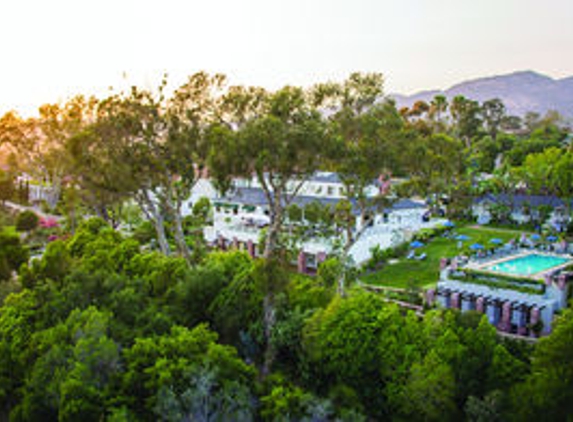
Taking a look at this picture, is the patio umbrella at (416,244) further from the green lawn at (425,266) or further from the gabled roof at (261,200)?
the gabled roof at (261,200)

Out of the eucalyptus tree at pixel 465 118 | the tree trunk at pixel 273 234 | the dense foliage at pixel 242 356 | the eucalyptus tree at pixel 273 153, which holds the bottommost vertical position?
the dense foliage at pixel 242 356

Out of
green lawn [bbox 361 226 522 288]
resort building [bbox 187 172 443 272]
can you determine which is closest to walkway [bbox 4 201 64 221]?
resort building [bbox 187 172 443 272]

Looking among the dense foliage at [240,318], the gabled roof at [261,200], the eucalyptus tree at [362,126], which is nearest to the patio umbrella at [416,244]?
the gabled roof at [261,200]

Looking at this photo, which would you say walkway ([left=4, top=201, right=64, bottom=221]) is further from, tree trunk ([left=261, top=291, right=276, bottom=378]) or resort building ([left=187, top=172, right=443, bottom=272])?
tree trunk ([left=261, top=291, right=276, bottom=378])

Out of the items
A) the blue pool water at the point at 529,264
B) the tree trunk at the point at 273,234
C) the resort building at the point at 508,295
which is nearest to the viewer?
the tree trunk at the point at 273,234

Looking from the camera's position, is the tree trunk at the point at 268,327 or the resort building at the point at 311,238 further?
the resort building at the point at 311,238

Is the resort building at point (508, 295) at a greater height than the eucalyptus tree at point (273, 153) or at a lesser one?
lesser

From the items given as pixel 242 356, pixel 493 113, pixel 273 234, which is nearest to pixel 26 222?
pixel 273 234
